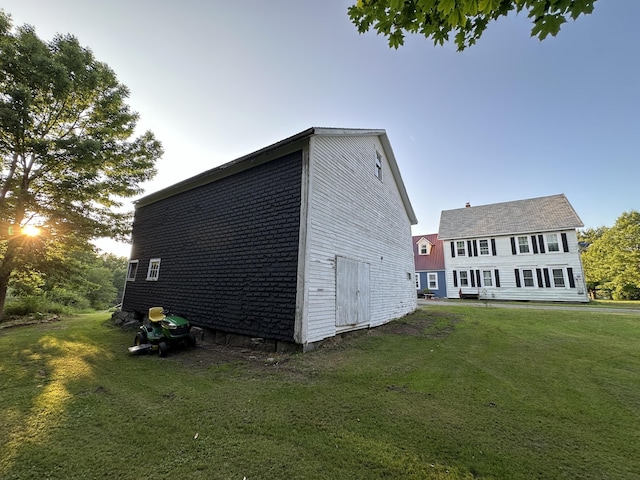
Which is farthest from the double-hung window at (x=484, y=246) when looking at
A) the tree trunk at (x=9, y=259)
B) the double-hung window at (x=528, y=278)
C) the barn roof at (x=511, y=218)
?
the tree trunk at (x=9, y=259)

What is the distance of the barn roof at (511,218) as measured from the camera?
2034 centimetres

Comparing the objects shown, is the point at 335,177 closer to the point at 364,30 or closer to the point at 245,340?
the point at 364,30

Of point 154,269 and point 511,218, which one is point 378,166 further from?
point 511,218

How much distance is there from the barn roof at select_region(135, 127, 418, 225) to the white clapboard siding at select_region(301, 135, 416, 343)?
0.87 feet

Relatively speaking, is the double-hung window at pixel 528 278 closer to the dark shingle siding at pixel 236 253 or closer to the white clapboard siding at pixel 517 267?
the white clapboard siding at pixel 517 267

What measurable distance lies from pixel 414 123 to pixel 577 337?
31.4 feet

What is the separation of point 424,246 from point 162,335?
27.7 metres

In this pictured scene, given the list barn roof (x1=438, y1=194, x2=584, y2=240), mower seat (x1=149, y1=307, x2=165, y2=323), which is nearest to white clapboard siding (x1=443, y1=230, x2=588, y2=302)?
barn roof (x1=438, y1=194, x2=584, y2=240)

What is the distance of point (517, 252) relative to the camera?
69.9ft

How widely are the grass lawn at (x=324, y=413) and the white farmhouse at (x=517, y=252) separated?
16.3 m

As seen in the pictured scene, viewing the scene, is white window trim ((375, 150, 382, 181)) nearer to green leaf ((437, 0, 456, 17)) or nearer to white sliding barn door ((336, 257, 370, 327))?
white sliding barn door ((336, 257, 370, 327))

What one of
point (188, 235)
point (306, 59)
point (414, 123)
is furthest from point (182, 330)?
point (414, 123)

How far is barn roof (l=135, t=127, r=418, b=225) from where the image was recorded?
7068 millimetres

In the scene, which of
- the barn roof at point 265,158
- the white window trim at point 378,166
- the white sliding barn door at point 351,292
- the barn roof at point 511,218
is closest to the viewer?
the barn roof at point 265,158
